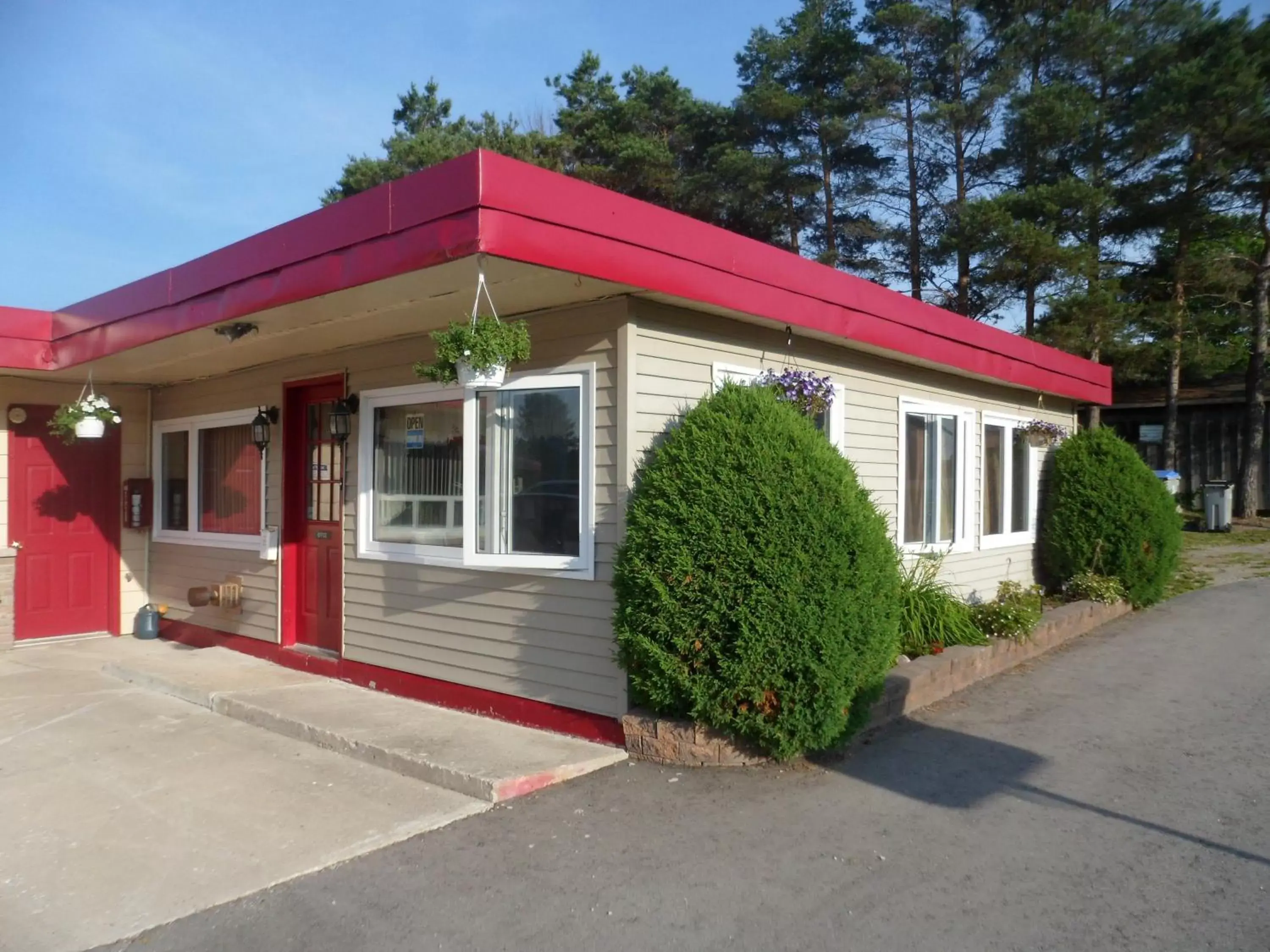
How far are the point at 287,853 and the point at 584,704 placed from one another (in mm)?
1925

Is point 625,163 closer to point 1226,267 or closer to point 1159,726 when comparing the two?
point 1226,267

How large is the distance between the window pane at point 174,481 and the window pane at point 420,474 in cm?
360

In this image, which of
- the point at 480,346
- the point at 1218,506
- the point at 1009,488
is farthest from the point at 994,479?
the point at 1218,506

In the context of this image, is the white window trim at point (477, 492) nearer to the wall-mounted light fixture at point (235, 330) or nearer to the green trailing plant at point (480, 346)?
the green trailing plant at point (480, 346)

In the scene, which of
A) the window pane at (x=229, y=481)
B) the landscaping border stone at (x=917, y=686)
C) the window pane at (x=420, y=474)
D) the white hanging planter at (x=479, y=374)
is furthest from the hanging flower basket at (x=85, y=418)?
the landscaping border stone at (x=917, y=686)

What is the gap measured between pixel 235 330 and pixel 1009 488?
7633 millimetres

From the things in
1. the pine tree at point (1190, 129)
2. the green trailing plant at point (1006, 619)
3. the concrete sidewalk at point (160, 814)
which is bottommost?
the concrete sidewalk at point (160, 814)

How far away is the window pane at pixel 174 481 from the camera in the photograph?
32.0ft

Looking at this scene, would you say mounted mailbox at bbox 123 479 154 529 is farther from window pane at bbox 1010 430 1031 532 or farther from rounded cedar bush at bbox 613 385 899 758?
window pane at bbox 1010 430 1031 532

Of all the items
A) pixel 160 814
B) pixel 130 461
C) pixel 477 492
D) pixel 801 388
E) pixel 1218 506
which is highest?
pixel 801 388

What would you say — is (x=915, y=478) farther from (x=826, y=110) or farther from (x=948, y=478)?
(x=826, y=110)

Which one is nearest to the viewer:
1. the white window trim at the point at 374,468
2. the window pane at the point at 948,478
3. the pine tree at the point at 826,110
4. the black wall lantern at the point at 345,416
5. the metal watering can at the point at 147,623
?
the white window trim at the point at 374,468

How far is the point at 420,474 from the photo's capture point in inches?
275

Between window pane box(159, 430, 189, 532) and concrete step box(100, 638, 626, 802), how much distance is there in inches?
78.0
